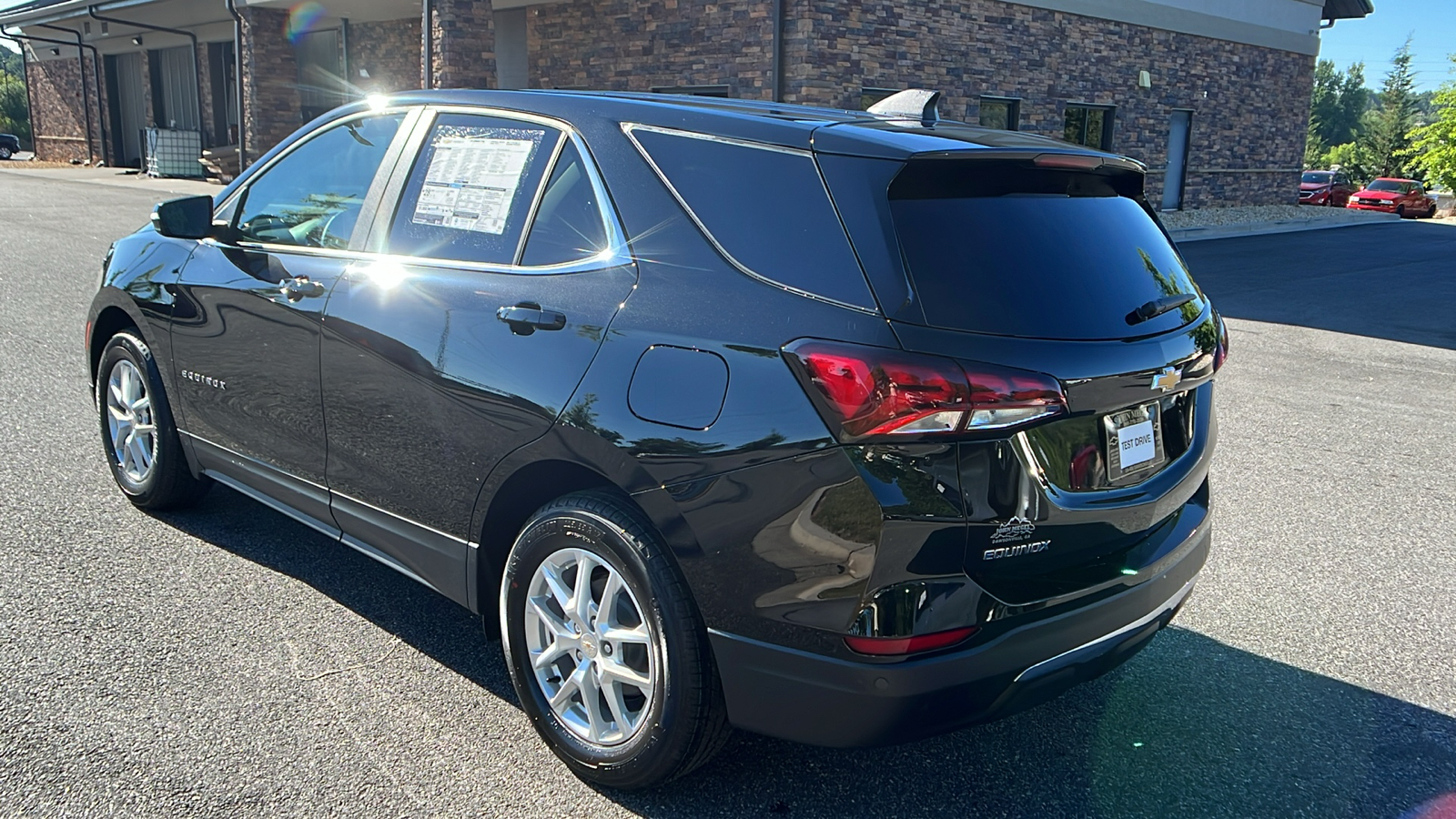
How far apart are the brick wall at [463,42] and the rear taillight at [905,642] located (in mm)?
16881

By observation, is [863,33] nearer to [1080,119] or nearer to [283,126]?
[1080,119]

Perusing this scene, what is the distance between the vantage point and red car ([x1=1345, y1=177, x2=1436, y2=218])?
115 feet

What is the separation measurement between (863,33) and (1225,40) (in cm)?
1325

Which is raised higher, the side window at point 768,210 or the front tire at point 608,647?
the side window at point 768,210

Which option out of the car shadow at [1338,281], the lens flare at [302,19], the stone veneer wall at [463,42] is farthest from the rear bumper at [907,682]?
the lens flare at [302,19]

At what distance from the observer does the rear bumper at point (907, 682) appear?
236 centimetres

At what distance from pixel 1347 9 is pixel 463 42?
2565cm

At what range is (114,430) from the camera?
4.83 meters

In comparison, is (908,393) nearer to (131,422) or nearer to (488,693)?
(488,693)

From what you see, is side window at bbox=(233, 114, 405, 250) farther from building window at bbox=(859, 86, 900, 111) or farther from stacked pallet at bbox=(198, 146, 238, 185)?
stacked pallet at bbox=(198, 146, 238, 185)

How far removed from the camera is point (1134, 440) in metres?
2.71

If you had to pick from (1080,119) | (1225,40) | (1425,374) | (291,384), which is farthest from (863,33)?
(291,384)

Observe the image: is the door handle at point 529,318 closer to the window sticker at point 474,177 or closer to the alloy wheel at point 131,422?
the window sticker at point 474,177

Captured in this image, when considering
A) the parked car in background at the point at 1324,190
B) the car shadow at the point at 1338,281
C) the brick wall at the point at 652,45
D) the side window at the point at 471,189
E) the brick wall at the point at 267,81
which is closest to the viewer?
the side window at the point at 471,189
